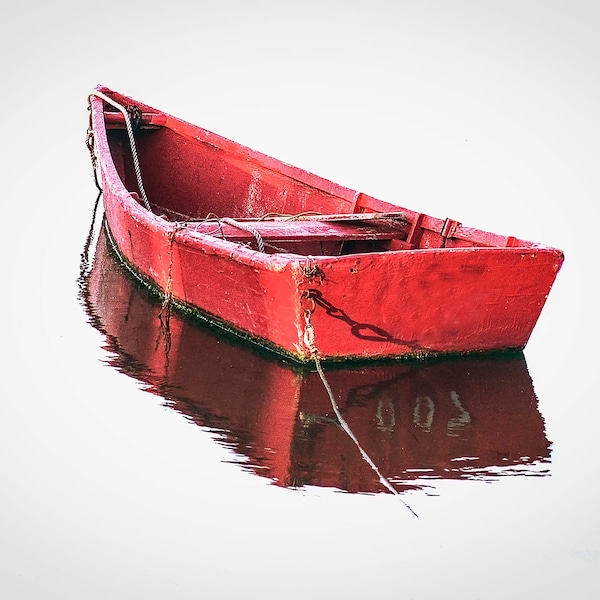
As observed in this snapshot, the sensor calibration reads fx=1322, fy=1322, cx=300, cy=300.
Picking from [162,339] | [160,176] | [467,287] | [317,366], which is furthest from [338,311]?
[160,176]

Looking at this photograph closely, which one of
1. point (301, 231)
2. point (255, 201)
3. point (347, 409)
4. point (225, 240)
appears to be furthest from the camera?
point (255, 201)

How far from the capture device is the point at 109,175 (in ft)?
27.2

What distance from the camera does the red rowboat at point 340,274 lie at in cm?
627

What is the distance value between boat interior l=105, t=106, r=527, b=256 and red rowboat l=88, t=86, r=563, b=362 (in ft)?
0.04

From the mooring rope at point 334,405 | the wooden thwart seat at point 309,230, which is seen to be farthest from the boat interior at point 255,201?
the mooring rope at point 334,405

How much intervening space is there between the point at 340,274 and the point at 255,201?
9.64ft

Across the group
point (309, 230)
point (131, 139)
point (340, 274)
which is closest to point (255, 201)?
point (131, 139)

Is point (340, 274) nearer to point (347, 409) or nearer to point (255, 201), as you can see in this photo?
point (347, 409)

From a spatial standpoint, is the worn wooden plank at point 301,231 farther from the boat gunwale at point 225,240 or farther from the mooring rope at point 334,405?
the mooring rope at point 334,405

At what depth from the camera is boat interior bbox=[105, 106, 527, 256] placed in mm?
7438

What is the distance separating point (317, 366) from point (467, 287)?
2.80ft

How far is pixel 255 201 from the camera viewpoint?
355 inches

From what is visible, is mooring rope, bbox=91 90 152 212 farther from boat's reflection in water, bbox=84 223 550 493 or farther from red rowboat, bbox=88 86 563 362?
boat's reflection in water, bbox=84 223 550 493

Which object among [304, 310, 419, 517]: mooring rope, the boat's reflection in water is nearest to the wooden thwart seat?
the boat's reflection in water
